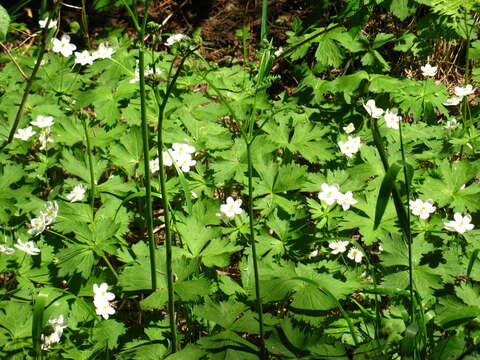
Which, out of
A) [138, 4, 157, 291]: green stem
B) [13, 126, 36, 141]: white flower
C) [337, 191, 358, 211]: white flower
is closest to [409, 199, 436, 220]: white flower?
[337, 191, 358, 211]: white flower

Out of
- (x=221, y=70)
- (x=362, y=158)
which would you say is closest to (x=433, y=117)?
(x=362, y=158)

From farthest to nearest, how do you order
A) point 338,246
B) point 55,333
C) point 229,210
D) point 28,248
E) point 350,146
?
point 350,146 → point 229,210 → point 338,246 → point 28,248 → point 55,333

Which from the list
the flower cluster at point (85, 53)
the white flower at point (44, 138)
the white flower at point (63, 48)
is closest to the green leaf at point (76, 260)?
the white flower at point (44, 138)

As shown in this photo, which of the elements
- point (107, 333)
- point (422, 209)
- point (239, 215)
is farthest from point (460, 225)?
point (107, 333)

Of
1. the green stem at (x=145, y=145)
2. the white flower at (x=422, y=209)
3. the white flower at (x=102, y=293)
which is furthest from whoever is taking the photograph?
the white flower at (x=422, y=209)

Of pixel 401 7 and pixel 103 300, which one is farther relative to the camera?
pixel 401 7

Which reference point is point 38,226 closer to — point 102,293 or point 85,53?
point 102,293

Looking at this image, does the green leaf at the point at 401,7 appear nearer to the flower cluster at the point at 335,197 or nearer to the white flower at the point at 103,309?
the flower cluster at the point at 335,197
